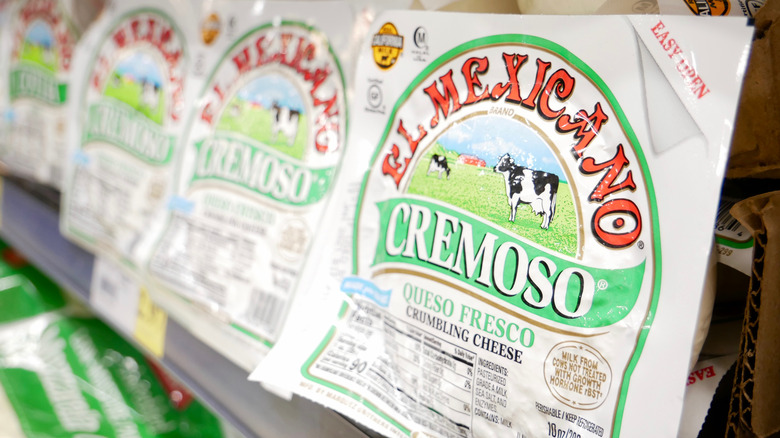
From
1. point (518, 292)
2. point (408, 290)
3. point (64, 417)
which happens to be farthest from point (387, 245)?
point (64, 417)

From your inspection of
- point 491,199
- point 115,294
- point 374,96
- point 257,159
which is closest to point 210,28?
point 257,159

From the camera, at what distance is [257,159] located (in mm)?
832

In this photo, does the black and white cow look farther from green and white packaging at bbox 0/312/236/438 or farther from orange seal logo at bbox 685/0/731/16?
green and white packaging at bbox 0/312/236/438

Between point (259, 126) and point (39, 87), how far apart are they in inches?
30.5

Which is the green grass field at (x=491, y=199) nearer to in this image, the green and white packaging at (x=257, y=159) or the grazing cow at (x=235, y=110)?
the green and white packaging at (x=257, y=159)

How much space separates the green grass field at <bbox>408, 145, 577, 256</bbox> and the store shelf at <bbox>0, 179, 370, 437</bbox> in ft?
0.90

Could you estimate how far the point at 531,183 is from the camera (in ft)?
1.70

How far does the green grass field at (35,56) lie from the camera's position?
1.29m

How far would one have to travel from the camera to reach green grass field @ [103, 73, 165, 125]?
1.02 meters

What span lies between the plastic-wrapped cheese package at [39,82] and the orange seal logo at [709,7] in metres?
1.16

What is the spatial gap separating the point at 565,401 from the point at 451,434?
0.12m

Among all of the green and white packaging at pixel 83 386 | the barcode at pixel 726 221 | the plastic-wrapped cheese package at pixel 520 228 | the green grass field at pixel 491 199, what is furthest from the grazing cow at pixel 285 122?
the green and white packaging at pixel 83 386

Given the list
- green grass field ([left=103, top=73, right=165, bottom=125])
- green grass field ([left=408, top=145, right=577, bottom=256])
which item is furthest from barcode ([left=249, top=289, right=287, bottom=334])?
green grass field ([left=103, top=73, right=165, bottom=125])

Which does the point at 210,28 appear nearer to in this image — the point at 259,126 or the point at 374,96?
the point at 259,126
